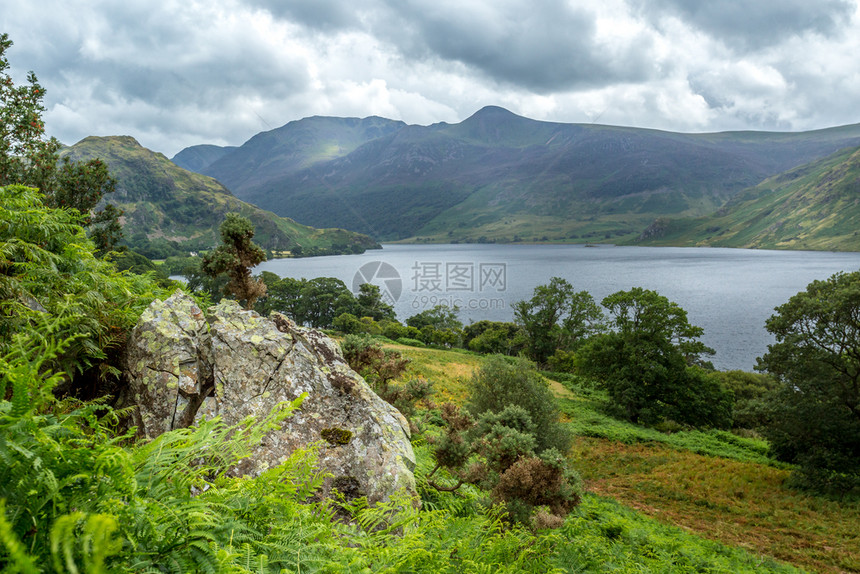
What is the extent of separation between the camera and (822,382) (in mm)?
17531

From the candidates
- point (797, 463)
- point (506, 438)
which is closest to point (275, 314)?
point (506, 438)

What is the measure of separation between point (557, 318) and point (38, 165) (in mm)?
51933

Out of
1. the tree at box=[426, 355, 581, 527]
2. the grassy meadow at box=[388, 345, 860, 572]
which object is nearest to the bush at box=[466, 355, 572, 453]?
the grassy meadow at box=[388, 345, 860, 572]

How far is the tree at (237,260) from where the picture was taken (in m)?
11.2

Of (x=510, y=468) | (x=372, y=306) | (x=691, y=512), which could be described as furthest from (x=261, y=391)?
(x=372, y=306)

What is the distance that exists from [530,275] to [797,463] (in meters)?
108

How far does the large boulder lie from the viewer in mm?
4613
